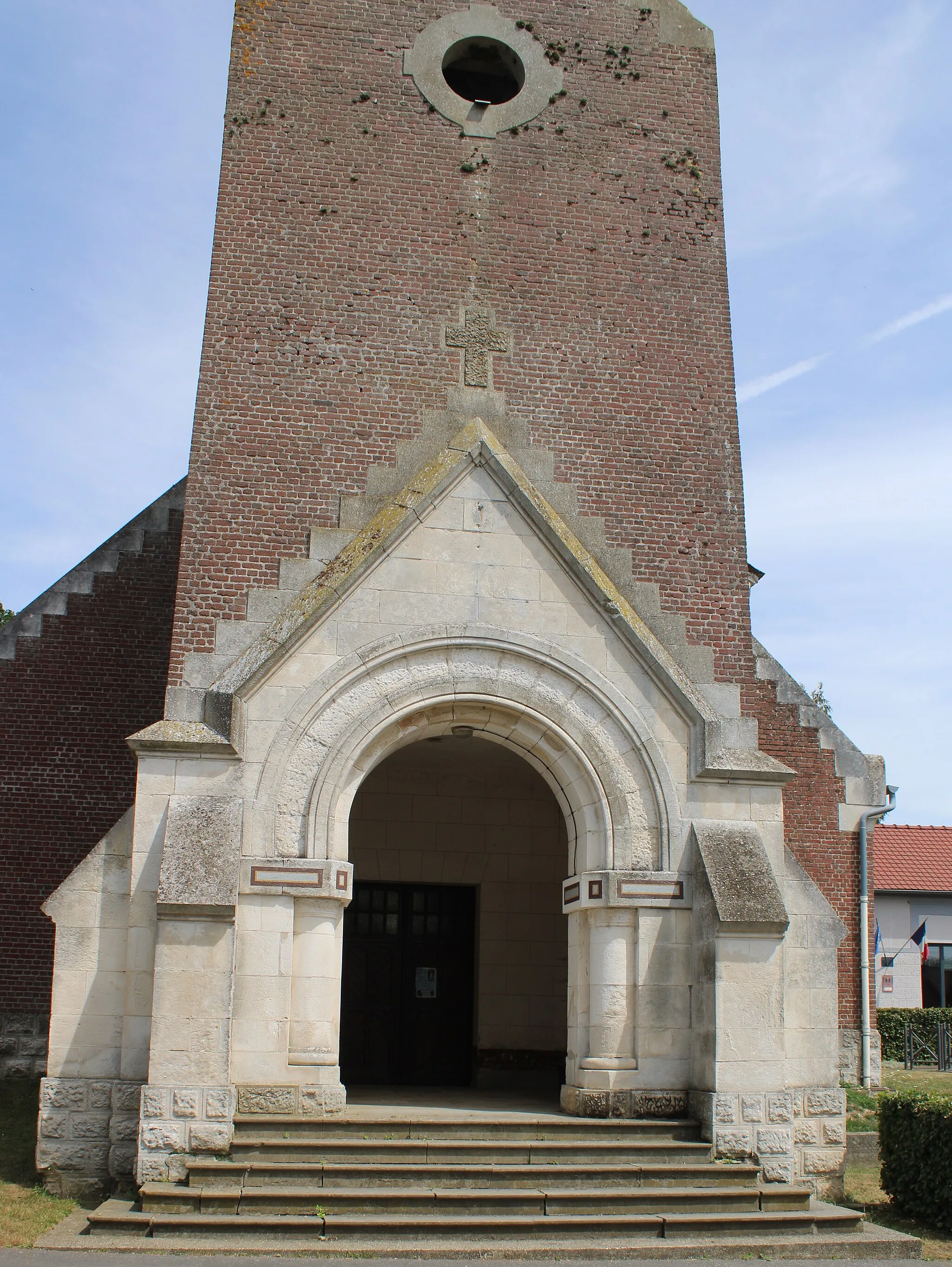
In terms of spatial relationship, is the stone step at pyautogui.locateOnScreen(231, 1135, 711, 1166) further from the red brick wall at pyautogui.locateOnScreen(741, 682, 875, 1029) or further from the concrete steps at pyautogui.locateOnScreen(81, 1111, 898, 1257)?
the red brick wall at pyautogui.locateOnScreen(741, 682, 875, 1029)

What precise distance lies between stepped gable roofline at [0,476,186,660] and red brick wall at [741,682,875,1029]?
26.0ft

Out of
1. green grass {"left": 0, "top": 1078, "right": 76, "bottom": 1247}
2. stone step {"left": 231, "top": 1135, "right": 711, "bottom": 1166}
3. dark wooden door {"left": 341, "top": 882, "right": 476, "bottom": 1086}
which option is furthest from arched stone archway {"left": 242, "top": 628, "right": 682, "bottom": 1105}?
dark wooden door {"left": 341, "top": 882, "right": 476, "bottom": 1086}

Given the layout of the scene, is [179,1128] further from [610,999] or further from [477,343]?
[477,343]

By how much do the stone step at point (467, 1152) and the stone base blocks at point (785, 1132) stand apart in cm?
27

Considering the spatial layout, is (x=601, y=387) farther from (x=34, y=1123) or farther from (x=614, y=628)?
(x=34, y=1123)

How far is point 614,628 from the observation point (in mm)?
11359

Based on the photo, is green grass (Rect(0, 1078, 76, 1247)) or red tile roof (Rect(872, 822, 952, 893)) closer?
green grass (Rect(0, 1078, 76, 1247))

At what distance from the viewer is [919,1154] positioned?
406 inches

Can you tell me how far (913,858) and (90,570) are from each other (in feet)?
70.6

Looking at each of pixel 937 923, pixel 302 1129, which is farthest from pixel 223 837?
pixel 937 923

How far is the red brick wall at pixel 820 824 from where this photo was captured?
16062 mm

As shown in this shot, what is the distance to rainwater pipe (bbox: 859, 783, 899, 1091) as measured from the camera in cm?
1591

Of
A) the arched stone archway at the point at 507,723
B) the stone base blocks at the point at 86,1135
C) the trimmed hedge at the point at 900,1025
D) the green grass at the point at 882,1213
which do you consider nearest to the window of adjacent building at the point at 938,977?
the trimmed hedge at the point at 900,1025

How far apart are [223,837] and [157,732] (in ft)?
3.56
